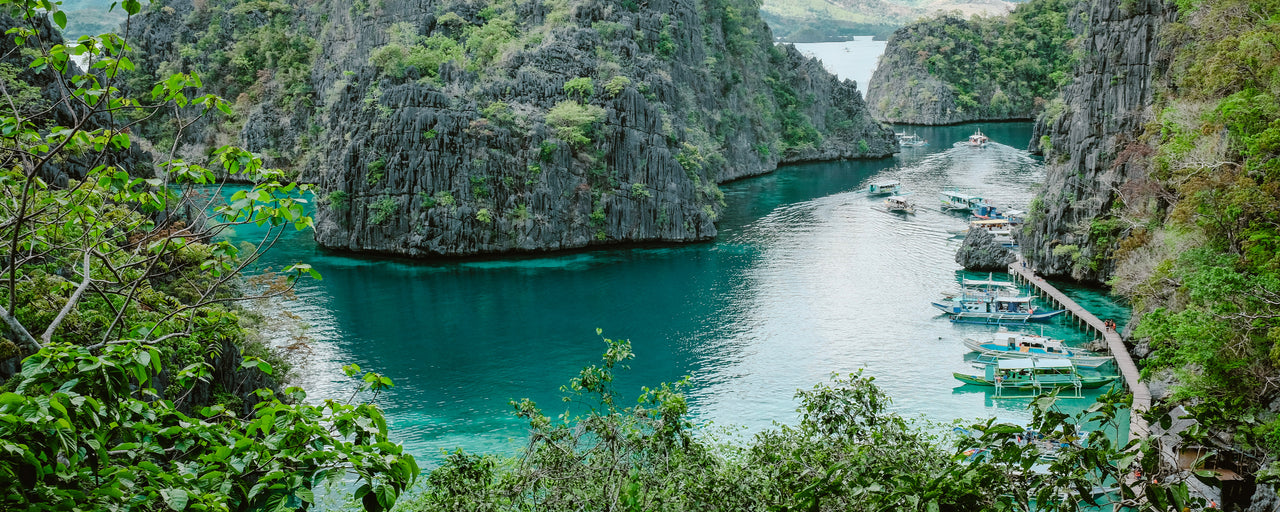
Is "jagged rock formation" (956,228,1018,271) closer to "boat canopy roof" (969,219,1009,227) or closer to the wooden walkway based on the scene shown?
the wooden walkway

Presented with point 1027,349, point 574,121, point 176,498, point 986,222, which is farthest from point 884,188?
point 176,498

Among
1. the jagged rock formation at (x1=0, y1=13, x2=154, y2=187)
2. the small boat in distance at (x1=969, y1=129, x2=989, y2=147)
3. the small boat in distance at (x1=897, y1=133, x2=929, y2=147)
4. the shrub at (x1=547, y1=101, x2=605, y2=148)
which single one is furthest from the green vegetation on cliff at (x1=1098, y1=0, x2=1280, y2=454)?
the small boat in distance at (x1=897, y1=133, x2=929, y2=147)

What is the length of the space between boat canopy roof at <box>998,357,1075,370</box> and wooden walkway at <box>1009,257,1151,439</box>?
96.0 inches

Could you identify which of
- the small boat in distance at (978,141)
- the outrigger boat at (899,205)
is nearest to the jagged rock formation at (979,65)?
the small boat in distance at (978,141)

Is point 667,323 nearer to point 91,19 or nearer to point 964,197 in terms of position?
point 964,197

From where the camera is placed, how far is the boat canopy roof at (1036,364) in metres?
38.5

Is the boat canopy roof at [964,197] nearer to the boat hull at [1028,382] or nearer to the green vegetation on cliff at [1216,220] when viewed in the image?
the green vegetation on cliff at [1216,220]

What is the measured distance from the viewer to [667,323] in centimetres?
4766

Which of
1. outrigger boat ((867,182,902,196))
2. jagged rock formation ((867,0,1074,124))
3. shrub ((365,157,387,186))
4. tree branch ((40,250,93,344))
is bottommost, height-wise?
outrigger boat ((867,182,902,196))

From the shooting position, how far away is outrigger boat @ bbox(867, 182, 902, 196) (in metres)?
84.8

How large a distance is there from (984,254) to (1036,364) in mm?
18362

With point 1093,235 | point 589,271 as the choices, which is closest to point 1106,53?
point 1093,235

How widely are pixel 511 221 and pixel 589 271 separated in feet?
25.8

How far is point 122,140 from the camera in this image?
28.6 ft
